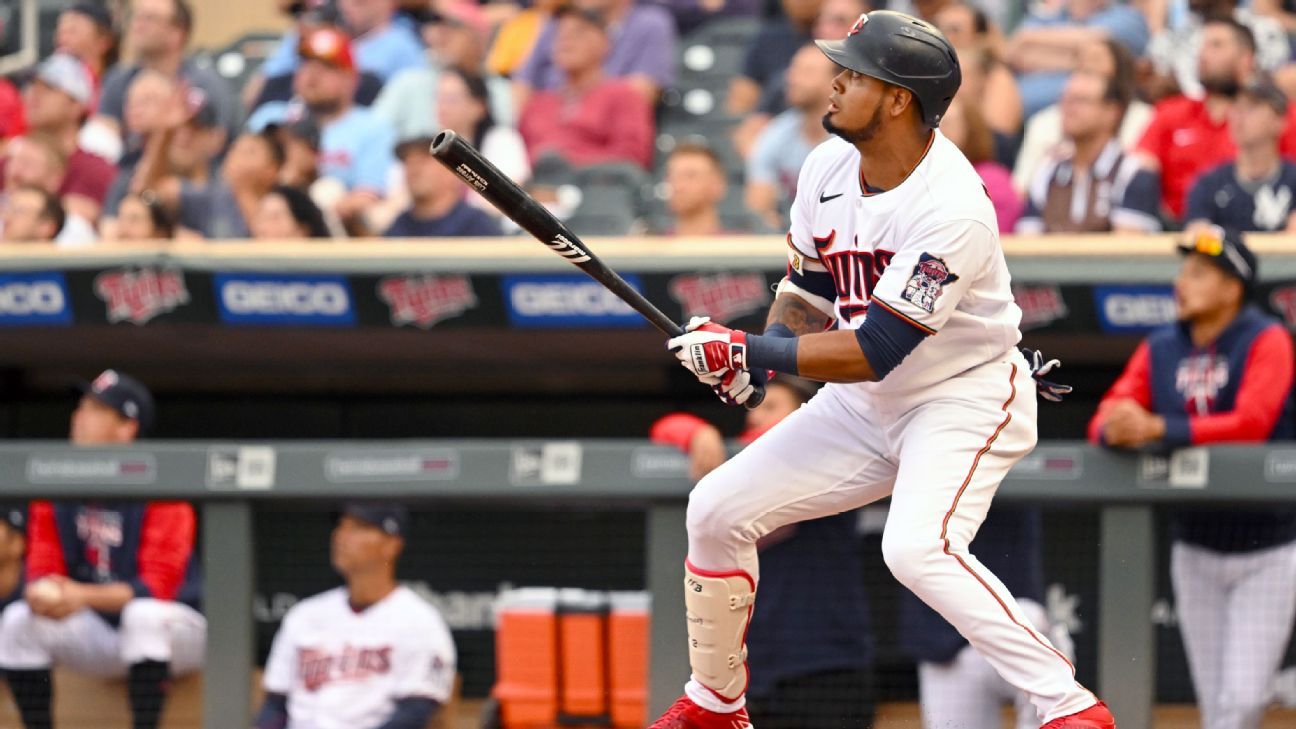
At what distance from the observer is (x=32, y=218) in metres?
6.86

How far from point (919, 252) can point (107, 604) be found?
2.77 meters

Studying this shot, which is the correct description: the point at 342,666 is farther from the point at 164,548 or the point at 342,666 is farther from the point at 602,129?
the point at 602,129

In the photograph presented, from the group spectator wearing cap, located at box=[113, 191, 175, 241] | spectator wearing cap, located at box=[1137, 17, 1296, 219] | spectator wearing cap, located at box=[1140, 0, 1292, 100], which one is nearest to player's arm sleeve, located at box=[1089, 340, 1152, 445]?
spectator wearing cap, located at box=[1137, 17, 1296, 219]

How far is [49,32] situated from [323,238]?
4.50 metres

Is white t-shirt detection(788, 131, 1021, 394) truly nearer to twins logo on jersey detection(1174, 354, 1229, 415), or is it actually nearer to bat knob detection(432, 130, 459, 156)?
bat knob detection(432, 130, 459, 156)

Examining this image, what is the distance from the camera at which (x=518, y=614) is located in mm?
5082

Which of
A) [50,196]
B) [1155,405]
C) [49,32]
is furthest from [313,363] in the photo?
[49,32]

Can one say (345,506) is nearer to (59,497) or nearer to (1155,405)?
(59,497)

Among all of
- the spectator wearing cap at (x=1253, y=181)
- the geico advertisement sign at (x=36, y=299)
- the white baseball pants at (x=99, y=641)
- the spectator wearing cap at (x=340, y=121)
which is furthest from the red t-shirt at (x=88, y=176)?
the spectator wearing cap at (x=1253, y=181)

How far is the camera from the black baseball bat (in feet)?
11.8

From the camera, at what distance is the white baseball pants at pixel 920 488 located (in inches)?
143

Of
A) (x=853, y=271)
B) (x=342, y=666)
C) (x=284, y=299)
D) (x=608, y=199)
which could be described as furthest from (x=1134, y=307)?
(x=284, y=299)

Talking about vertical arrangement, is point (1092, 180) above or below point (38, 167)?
below

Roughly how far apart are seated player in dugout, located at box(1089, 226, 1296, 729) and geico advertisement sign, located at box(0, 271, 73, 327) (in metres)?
3.45
